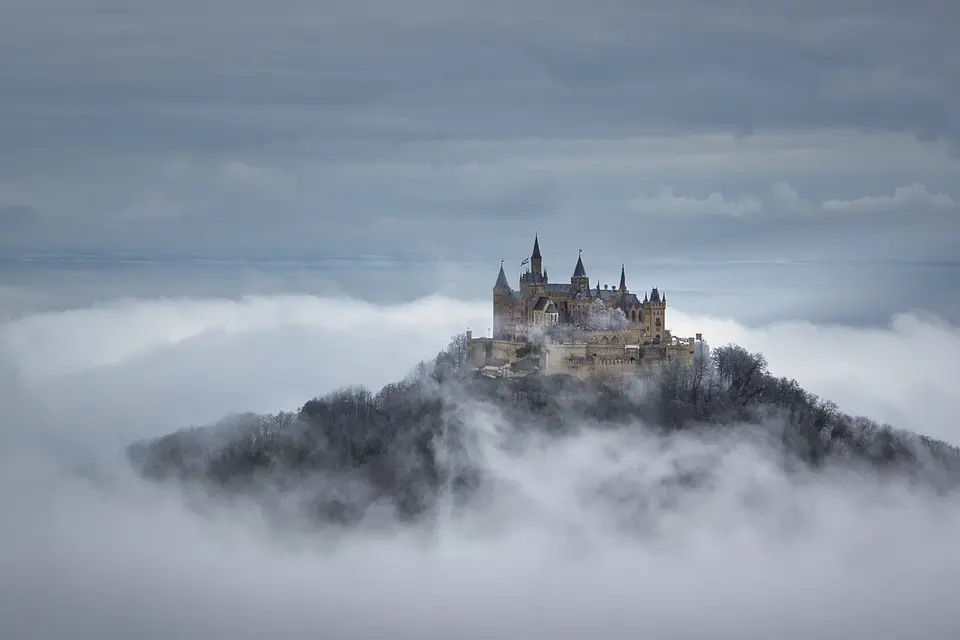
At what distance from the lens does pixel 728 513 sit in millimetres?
35438

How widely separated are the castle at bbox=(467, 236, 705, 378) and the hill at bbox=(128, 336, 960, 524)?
20.9 inches

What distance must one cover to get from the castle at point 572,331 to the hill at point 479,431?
20.9 inches

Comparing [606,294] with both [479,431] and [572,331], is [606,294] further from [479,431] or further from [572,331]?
[479,431]

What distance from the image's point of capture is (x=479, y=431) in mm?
32312

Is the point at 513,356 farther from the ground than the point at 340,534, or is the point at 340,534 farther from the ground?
the point at 513,356

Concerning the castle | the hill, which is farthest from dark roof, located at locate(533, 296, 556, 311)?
the hill

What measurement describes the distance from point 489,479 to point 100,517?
1350cm

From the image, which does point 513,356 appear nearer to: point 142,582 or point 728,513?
point 728,513

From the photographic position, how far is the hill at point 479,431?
1270 inches

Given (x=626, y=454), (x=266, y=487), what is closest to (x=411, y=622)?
(x=266, y=487)

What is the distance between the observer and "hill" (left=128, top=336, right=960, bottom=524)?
3225 cm

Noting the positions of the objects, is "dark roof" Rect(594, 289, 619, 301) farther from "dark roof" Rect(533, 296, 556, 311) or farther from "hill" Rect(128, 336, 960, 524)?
"hill" Rect(128, 336, 960, 524)

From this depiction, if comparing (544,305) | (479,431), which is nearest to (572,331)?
(544,305)

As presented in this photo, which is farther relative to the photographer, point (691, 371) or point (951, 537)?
point (951, 537)
